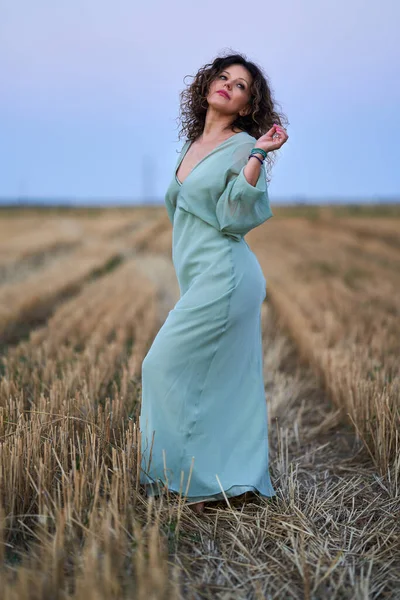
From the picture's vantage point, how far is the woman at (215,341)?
2.83 m

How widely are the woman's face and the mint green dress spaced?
163mm

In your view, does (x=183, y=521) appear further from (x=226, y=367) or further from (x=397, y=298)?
(x=397, y=298)

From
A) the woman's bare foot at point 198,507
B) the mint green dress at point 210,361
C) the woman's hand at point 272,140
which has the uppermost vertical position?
the woman's hand at point 272,140

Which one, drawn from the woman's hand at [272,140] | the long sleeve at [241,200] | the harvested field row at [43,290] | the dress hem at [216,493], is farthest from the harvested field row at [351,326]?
the harvested field row at [43,290]

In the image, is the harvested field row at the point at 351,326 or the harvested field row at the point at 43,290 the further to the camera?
the harvested field row at the point at 43,290

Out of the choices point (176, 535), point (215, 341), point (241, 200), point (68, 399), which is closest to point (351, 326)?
point (68, 399)

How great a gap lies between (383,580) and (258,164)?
5.48 ft

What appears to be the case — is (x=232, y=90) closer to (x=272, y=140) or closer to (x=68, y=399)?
(x=272, y=140)

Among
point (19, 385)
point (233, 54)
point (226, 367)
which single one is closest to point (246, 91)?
→ point (233, 54)

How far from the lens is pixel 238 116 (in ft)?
10.2

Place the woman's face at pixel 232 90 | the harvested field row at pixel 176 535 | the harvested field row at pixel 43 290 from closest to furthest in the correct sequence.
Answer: the harvested field row at pixel 176 535
the woman's face at pixel 232 90
the harvested field row at pixel 43 290

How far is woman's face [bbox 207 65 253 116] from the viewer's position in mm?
3008

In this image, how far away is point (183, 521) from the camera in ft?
9.04

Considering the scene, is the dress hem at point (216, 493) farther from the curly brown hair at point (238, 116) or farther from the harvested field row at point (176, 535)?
the curly brown hair at point (238, 116)
